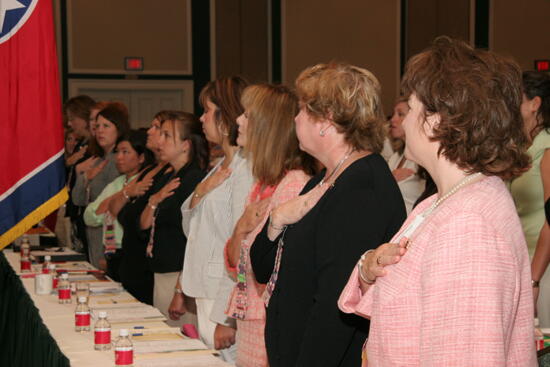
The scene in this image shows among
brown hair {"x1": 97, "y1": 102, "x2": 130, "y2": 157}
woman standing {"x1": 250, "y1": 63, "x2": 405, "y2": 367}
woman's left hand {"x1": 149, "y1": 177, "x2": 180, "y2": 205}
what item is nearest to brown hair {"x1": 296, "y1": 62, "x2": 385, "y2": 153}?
woman standing {"x1": 250, "y1": 63, "x2": 405, "y2": 367}

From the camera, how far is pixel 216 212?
3.48 meters

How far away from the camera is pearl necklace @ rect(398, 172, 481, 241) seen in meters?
1.41

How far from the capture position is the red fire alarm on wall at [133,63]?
1161 centimetres

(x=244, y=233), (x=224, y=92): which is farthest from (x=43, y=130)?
(x=244, y=233)

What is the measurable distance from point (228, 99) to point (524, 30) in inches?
366

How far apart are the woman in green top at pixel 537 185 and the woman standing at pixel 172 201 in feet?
5.68

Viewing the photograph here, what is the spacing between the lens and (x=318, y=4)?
479 inches

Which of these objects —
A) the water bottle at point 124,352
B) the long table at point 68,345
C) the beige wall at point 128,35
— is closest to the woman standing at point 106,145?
the long table at point 68,345

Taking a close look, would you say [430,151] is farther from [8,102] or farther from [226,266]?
[8,102]

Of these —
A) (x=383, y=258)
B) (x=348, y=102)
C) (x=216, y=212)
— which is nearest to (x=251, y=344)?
(x=216, y=212)

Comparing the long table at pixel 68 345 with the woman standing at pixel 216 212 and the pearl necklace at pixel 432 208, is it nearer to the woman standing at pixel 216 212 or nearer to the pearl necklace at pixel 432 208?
the woman standing at pixel 216 212

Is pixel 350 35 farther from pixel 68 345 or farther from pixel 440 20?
pixel 68 345

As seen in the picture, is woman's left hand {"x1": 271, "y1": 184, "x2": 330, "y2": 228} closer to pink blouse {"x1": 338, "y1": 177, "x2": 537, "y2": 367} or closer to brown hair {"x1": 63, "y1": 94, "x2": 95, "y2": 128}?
pink blouse {"x1": 338, "y1": 177, "x2": 537, "y2": 367}

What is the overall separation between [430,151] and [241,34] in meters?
10.7
